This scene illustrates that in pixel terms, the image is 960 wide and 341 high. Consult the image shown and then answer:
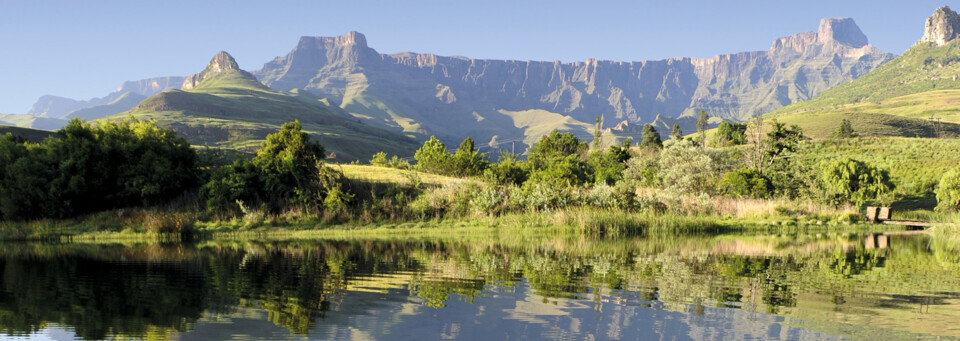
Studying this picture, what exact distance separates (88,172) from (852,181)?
50.3 meters

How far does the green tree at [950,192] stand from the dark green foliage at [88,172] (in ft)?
165

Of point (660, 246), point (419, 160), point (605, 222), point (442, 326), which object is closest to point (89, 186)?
point (419, 160)

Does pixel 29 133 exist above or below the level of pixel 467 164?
above

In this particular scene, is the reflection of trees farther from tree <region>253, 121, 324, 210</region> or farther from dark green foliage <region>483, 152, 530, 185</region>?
dark green foliage <region>483, 152, 530, 185</region>

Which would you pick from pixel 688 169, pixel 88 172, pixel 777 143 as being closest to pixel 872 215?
pixel 688 169

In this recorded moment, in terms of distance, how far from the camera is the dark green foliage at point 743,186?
43.9m

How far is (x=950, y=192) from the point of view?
47938 millimetres

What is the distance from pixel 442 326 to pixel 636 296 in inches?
176

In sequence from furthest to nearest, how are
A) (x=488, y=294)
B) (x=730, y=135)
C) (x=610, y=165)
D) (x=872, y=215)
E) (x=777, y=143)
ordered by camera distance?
(x=730, y=135) → (x=610, y=165) → (x=777, y=143) → (x=872, y=215) → (x=488, y=294)

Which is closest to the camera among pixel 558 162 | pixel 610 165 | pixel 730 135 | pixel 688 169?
pixel 558 162

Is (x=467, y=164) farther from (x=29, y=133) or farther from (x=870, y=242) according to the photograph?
(x=29, y=133)

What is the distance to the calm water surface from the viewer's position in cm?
1048

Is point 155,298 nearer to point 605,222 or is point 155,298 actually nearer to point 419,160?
point 605,222

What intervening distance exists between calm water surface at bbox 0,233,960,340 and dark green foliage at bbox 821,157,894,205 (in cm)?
2657
